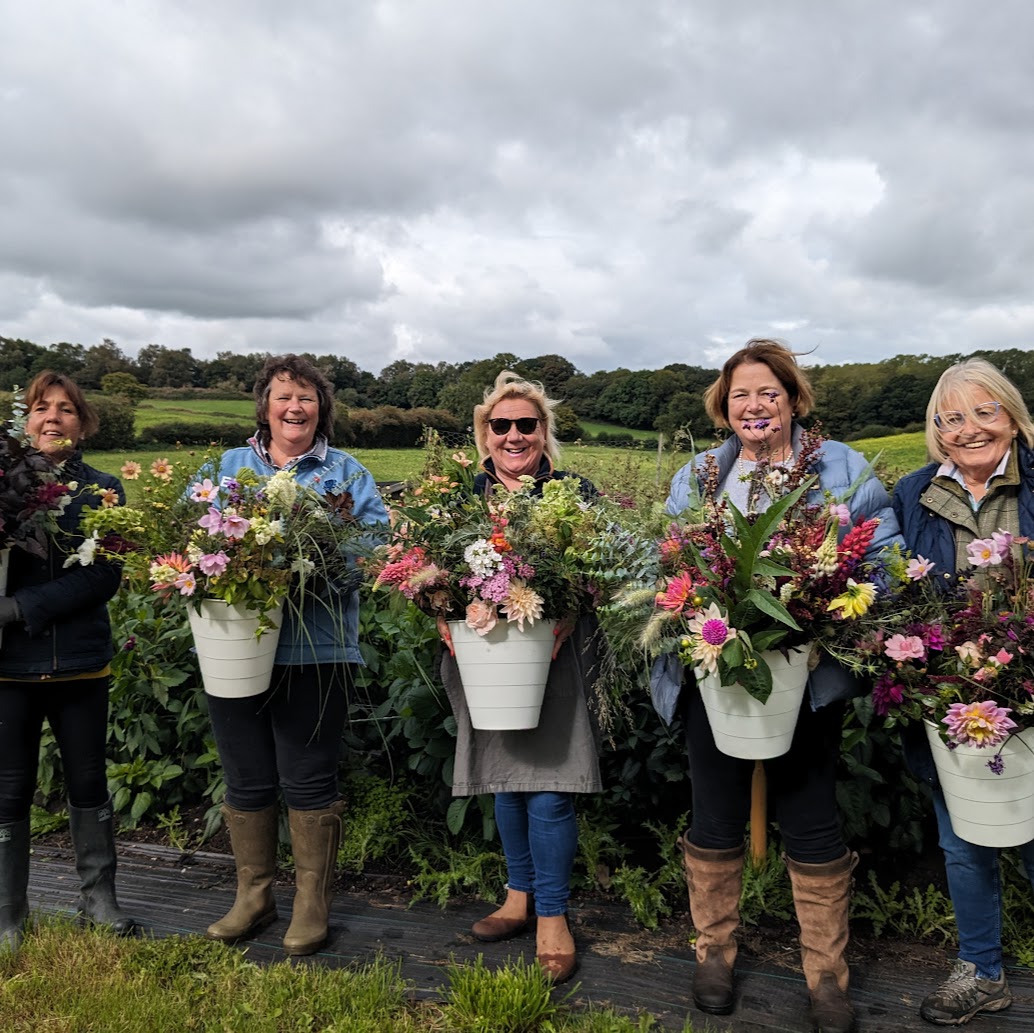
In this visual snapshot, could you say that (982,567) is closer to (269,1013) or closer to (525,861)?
(525,861)

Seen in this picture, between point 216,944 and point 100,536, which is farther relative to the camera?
point 216,944

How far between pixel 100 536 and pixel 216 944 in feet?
5.38

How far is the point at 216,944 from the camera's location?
309cm

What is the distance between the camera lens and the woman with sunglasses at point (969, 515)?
262cm

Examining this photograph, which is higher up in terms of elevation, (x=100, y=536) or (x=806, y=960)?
(x=100, y=536)

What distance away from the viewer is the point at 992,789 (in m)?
2.38

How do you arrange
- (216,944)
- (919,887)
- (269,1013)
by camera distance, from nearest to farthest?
(269,1013), (216,944), (919,887)

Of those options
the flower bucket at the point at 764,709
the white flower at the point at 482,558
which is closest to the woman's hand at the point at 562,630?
the white flower at the point at 482,558

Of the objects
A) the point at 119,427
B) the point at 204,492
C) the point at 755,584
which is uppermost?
the point at 119,427

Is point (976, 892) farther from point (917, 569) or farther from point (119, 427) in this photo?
point (119, 427)

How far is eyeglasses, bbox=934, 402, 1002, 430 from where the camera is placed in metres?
A: 2.61

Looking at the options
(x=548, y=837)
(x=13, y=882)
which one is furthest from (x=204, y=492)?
(x=13, y=882)

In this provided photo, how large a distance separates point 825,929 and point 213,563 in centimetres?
236

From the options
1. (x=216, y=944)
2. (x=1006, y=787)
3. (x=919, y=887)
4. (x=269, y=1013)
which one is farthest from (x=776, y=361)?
(x=216, y=944)
